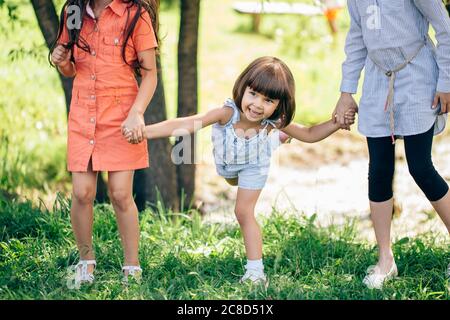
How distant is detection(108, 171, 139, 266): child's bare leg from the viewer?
→ 132 inches

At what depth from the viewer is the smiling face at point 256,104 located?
331cm

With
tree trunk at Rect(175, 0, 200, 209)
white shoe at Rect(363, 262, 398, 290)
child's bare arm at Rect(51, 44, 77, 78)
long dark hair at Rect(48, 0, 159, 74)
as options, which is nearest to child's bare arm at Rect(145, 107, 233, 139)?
long dark hair at Rect(48, 0, 159, 74)

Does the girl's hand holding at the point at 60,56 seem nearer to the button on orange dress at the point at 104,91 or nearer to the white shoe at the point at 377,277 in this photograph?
the button on orange dress at the point at 104,91

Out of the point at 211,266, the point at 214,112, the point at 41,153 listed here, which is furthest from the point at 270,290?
the point at 41,153

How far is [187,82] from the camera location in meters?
4.66

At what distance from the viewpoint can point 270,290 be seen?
3188mm

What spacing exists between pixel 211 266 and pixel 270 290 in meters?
0.48

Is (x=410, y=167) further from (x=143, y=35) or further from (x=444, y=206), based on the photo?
(x=143, y=35)

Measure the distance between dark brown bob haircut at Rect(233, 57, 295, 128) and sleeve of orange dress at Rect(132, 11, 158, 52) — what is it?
1.29 ft

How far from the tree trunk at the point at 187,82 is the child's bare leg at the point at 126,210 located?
1.04 m

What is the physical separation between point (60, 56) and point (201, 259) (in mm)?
1090

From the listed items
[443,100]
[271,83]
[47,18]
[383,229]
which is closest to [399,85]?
[443,100]
